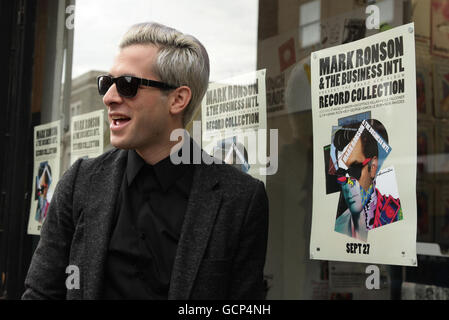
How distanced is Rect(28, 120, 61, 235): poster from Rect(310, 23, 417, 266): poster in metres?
2.12

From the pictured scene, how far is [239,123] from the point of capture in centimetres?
283

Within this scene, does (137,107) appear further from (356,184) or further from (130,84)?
(356,184)

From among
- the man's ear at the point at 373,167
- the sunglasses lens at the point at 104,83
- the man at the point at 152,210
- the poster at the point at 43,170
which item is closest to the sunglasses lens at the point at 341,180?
the man's ear at the point at 373,167

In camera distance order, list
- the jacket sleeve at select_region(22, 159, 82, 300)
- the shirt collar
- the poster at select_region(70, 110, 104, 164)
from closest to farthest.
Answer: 1. the jacket sleeve at select_region(22, 159, 82, 300)
2. the shirt collar
3. the poster at select_region(70, 110, 104, 164)

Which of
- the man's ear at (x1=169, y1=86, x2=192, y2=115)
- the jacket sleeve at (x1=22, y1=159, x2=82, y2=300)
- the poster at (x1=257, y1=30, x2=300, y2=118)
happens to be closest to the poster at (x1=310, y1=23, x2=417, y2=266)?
the poster at (x1=257, y1=30, x2=300, y2=118)

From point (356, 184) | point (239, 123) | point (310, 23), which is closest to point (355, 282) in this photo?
point (356, 184)

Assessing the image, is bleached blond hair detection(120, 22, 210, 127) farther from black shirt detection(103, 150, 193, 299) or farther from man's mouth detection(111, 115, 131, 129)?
black shirt detection(103, 150, 193, 299)

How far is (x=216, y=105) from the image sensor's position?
2955mm

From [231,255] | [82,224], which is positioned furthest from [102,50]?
[231,255]

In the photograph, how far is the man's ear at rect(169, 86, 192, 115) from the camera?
7.87ft

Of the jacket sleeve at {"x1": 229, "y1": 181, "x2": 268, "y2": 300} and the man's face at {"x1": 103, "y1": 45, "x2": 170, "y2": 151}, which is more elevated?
the man's face at {"x1": 103, "y1": 45, "x2": 170, "y2": 151}
